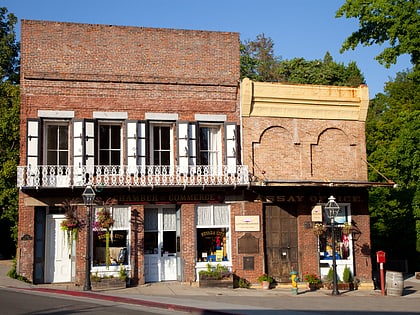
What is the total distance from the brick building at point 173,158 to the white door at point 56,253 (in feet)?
0.12

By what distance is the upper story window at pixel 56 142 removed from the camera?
20203 mm

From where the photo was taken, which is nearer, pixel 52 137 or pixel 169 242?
pixel 52 137

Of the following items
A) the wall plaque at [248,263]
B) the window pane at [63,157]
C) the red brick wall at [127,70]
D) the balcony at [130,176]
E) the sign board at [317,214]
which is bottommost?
the wall plaque at [248,263]

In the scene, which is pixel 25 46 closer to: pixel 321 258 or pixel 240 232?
pixel 240 232

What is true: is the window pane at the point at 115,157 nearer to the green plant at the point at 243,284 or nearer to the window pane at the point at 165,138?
the window pane at the point at 165,138

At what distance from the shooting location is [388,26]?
23109 mm

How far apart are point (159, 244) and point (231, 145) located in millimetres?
4700

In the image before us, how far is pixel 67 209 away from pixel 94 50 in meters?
6.21

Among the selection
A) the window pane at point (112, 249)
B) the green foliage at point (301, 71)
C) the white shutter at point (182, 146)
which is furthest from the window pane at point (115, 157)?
the green foliage at point (301, 71)

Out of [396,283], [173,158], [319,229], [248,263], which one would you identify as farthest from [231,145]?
[396,283]

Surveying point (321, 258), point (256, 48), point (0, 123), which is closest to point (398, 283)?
point (321, 258)

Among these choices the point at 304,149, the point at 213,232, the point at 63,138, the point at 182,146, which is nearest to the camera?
the point at 63,138

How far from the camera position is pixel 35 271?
19.4 meters

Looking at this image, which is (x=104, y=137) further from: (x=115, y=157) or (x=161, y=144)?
(x=161, y=144)
